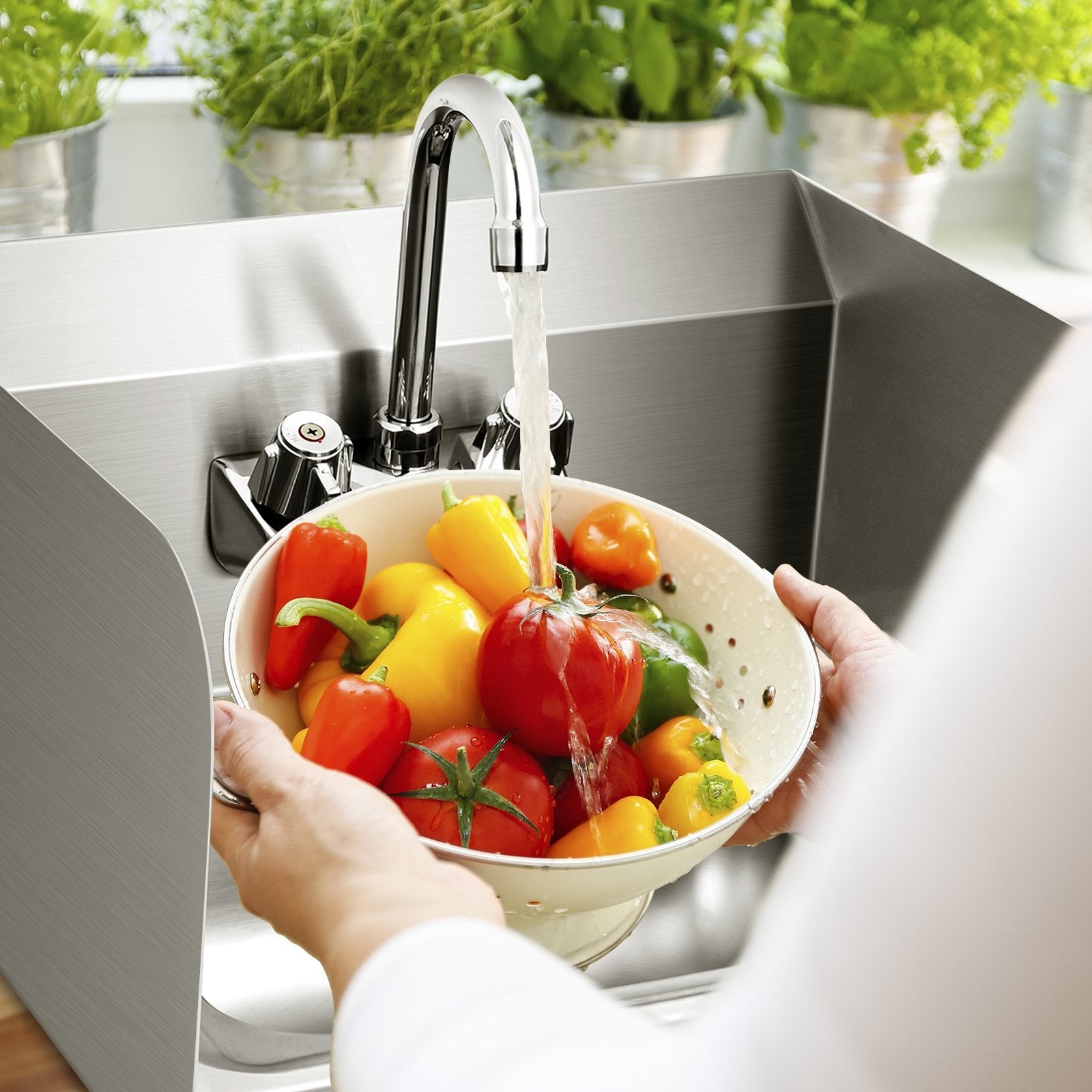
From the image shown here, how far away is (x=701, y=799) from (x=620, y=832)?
4 centimetres

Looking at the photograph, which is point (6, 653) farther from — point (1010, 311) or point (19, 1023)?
point (1010, 311)

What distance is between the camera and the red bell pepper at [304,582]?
2.09 ft

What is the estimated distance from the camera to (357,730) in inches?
22.5

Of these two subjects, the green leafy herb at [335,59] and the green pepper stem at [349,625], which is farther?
the green leafy herb at [335,59]

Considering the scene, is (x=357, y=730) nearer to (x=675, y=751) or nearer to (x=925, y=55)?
(x=675, y=751)

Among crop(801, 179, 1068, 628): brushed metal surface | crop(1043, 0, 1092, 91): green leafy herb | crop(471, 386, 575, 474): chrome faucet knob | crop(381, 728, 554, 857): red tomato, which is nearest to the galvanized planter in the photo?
crop(1043, 0, 1092, 91): green leafy herb

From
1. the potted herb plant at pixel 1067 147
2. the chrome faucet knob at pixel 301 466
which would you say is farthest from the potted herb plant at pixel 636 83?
the chrome faucet knob at pixel 301 466

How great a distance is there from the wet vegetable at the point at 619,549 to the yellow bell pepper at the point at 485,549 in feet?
0.12

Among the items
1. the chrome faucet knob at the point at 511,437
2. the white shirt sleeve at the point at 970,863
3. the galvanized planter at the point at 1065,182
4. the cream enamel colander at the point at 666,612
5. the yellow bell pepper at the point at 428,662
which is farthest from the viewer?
the galvanized planter at the point at 1065,182

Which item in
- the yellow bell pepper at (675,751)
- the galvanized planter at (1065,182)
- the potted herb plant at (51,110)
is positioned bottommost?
the yellow bell pepper at (675,751)

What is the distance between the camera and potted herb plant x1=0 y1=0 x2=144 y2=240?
83 centimetres

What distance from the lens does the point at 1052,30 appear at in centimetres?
104

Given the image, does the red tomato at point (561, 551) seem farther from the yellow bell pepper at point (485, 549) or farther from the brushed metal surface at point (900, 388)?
the brushed metal surface at point (900, 388)

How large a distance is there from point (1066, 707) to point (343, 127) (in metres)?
0.84
